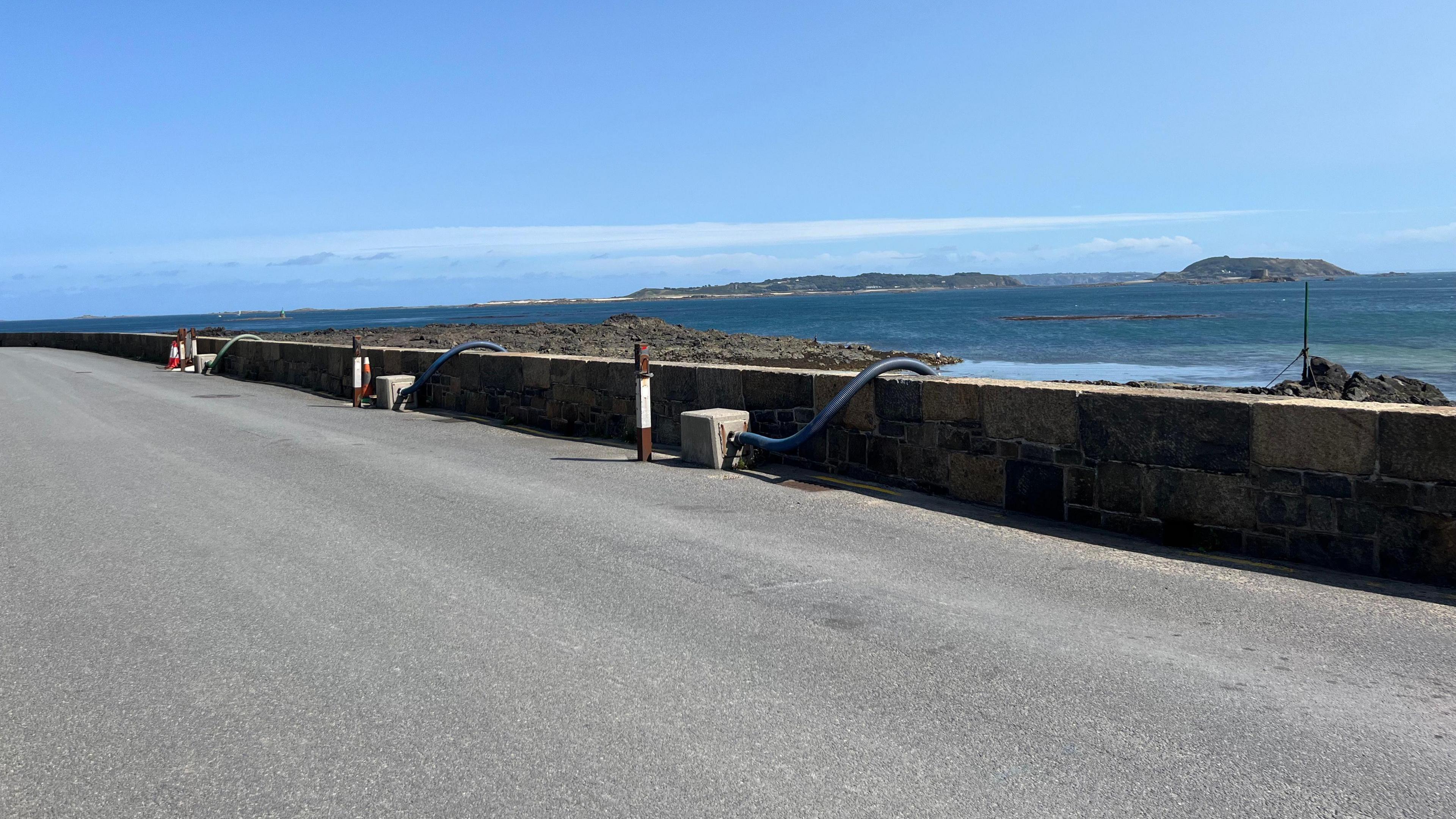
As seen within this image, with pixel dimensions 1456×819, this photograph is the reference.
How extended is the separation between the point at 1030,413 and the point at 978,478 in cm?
71

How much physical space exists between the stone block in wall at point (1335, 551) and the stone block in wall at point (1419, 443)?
1.43 ft

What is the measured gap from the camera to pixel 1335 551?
611 centimetres

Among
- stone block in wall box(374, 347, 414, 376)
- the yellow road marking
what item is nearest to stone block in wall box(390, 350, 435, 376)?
stone block in wall box(374, 347, 414, 376)

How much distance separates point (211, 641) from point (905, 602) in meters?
3.37

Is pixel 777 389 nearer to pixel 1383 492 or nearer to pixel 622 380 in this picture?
pixel 622 380

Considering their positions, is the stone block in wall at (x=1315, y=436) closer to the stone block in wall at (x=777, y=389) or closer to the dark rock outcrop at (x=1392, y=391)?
the stone block in wall at (x=777, y=389)

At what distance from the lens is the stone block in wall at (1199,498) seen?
6.51 m

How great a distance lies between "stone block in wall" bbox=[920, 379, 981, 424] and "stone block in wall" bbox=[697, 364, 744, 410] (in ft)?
8.10

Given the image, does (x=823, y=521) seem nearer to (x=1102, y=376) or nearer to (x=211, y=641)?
(x=211, y=641)

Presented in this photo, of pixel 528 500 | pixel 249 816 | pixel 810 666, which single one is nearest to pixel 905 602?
pixel 810 666

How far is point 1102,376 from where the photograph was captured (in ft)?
113

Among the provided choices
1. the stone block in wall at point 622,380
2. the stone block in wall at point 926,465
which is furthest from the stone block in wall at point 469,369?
the stone block in wall at point 926,465

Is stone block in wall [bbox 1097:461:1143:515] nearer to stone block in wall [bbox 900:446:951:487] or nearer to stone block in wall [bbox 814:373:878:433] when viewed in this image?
stone block in wall [bbox 900:446:951:487]

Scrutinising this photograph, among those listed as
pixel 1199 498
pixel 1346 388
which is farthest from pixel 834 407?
pixel 1346 388
